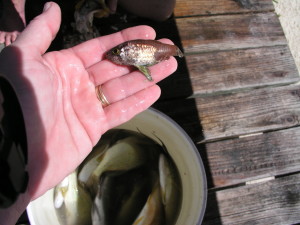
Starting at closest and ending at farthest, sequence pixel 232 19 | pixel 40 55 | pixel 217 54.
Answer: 1. pixel 40 55
2. pixel 217 54
3. pixel 232 19

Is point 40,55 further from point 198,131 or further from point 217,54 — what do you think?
point 217,54

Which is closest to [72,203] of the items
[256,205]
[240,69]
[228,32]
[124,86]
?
[124,86]

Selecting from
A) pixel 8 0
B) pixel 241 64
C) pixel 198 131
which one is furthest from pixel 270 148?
pixel 8 0

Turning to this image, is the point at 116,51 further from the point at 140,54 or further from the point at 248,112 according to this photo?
the point at 248,112

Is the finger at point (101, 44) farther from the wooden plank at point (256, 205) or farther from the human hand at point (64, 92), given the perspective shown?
the wooden plank at point (256, 205)

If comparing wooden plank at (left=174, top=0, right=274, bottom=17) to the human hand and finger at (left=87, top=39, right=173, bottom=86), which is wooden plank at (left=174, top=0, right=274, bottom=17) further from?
finger at (left=87, top=39, right=173, bottom=86)

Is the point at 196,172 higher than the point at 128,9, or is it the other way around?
the point at 128,9

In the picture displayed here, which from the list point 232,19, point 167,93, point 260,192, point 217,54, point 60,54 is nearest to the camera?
point 60,54
